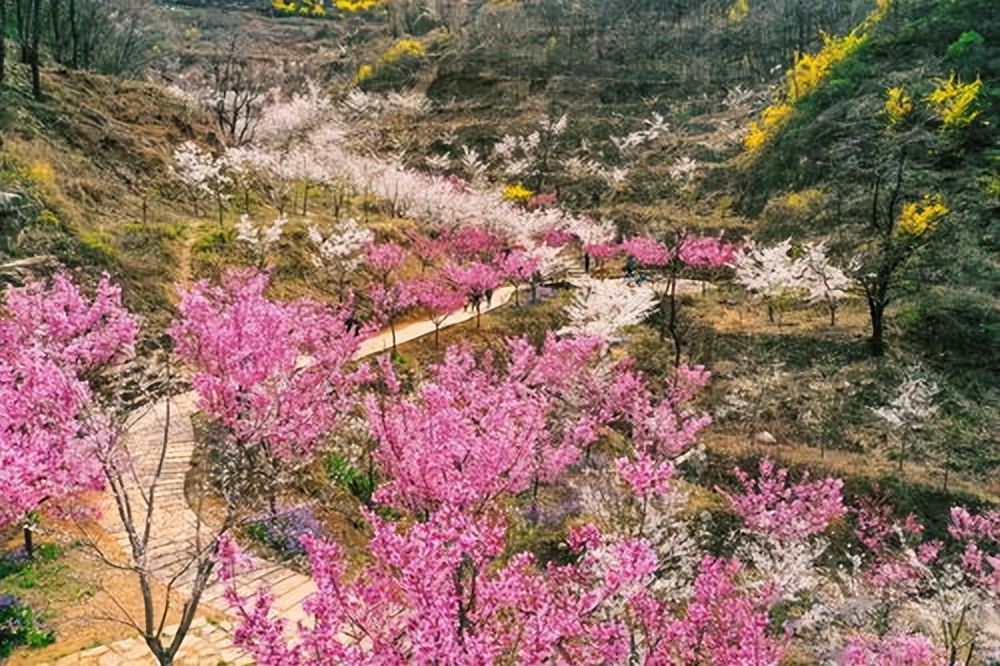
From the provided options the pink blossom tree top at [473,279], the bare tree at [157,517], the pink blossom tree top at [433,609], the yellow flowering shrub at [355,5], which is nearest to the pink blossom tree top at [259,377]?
the bare tree at [157,517]

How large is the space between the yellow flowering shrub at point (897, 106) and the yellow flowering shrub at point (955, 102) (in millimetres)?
996

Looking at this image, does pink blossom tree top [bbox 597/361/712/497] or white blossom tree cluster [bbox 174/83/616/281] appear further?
white blossom tree cluster [bbox 174/83/616/281]

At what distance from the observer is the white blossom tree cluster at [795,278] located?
2644cm

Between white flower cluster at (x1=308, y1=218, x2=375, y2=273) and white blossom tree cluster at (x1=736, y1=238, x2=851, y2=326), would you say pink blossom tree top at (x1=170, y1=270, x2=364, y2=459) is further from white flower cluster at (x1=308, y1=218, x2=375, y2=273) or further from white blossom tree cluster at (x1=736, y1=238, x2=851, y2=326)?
white blossom tree cluster at (x1=736, y1=238, x2=851, y2=326)

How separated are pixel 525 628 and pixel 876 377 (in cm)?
2013

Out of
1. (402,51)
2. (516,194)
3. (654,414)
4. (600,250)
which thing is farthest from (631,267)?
(402,51)

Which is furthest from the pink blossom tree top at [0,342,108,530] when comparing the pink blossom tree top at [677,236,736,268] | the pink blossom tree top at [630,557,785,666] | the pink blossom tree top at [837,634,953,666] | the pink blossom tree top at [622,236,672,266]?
the pink blossom tree top at [622,236,672,266]

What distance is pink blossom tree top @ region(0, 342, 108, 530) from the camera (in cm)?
819

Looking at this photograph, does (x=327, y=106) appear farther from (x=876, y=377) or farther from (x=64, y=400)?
(x=64, y=400)

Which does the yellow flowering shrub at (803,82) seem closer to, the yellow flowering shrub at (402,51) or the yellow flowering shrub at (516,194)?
the yellow flowering shrub at (516,194)

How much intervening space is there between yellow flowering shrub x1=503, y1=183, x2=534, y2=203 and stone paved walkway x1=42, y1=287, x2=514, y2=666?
Result: 117 ft

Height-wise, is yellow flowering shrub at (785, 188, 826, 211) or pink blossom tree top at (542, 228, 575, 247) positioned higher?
yellow flowering shrub at (785, 188, 826, 211)

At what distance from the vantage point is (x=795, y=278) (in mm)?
28266

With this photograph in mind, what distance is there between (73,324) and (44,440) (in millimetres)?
6393
